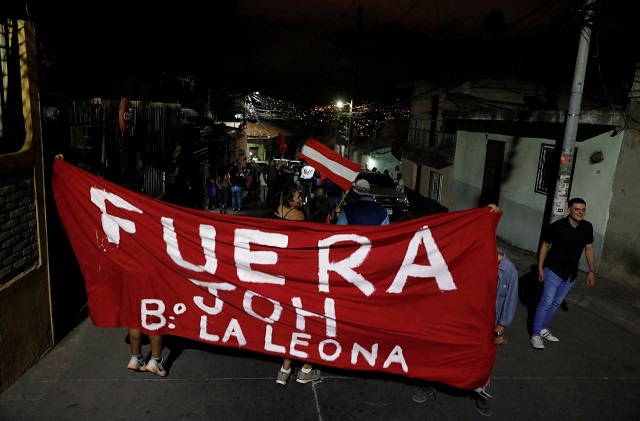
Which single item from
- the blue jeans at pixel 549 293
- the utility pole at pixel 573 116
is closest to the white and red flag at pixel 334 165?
the utility pole at pixel 573 116

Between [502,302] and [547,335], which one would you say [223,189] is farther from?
[502,302]

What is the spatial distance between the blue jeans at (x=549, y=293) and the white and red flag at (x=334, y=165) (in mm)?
3519

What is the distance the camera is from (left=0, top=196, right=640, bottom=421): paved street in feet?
13.7

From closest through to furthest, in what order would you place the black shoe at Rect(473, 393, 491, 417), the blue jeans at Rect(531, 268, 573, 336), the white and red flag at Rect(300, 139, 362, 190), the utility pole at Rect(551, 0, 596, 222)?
the black shoe at Rect(473, 393, 491, 417)
the blue jeans at Rect(531, 268, 573, 336)
the utility pole at Rect(551, 0, 596, 222)
the white and red flag at Rect(300, 139, 362, 190)

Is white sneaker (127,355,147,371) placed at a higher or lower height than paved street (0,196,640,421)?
higher

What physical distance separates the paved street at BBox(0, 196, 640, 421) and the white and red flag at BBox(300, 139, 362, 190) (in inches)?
147

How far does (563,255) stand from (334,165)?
3.97 meters

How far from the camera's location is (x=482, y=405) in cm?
436

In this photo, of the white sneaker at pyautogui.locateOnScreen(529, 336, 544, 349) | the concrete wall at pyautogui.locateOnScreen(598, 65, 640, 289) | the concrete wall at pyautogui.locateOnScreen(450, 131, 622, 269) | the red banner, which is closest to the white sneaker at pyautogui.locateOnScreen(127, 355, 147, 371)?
the red banner

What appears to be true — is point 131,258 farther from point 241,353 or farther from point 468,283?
point 468,283

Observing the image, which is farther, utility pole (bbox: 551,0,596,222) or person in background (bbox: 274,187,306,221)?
utility pole (bbox: 551,0,596,222)

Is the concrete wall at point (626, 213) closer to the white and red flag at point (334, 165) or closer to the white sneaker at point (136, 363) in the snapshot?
the white and red flag at point (334, 165)

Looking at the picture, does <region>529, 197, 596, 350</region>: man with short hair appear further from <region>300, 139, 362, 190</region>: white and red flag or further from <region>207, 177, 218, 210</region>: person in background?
<region>207, 177, 218, 210</region>: person in background

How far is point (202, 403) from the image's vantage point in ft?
14.1
